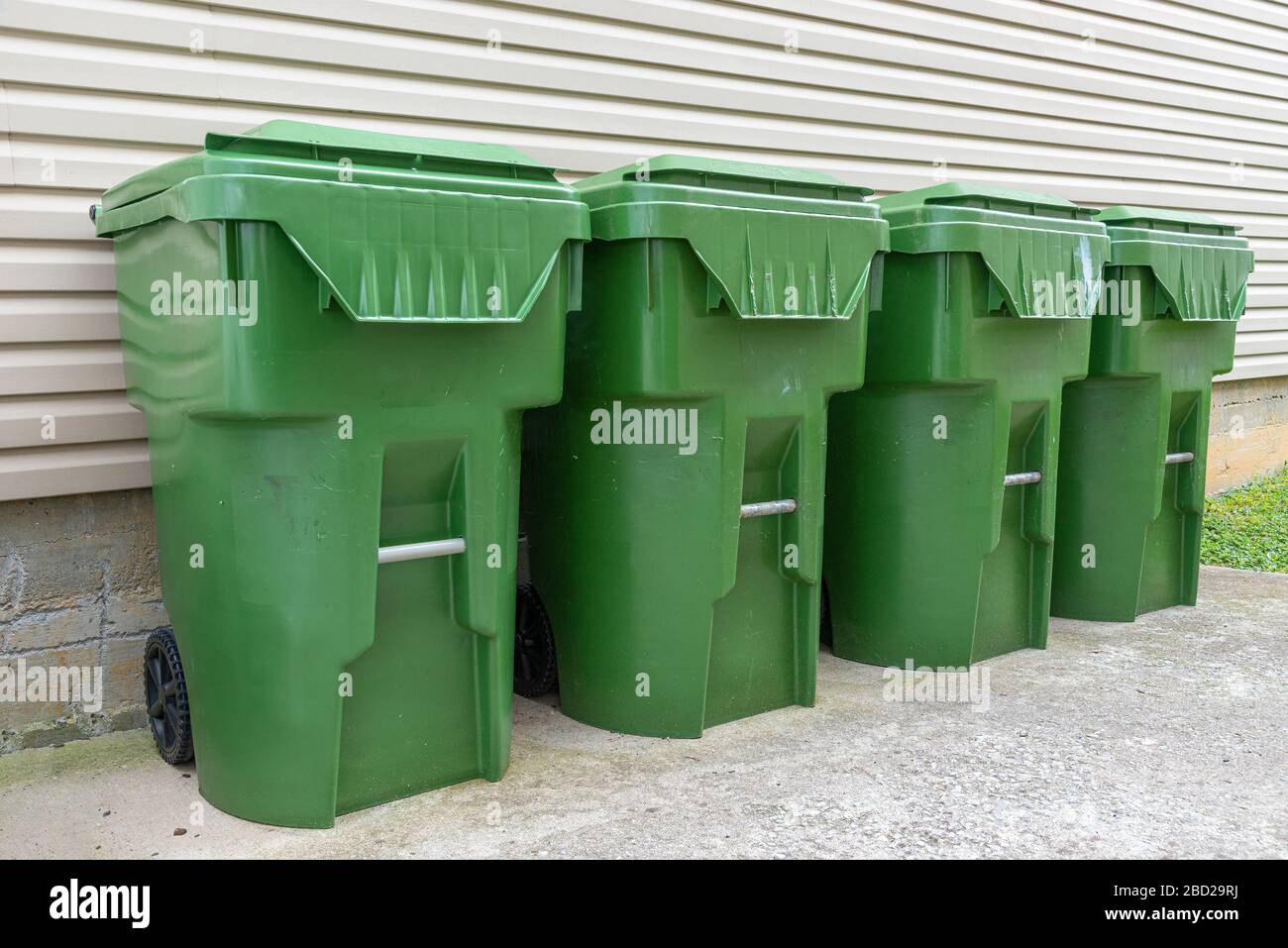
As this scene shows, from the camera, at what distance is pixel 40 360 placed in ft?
11.6

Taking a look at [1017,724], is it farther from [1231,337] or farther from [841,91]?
[841,91]

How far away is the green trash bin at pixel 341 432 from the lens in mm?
2764

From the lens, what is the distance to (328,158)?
292 cm

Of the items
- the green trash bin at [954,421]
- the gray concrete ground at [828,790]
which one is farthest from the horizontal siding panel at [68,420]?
the green trash bin at [954,421]

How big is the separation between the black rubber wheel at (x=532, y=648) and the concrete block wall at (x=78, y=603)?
1.17m

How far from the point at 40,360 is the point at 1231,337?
4849mm

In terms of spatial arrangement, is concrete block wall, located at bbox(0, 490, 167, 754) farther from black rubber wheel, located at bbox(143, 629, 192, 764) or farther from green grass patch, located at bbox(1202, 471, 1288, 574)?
green grass patch, located at bbox(1202, 471, 1288, 574)

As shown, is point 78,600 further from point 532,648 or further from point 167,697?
point 532,648

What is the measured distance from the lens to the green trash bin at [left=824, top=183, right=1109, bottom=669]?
4102 mm

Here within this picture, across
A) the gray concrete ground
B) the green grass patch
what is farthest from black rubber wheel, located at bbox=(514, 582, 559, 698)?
the green grass patch

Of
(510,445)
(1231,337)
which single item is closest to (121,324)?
(510,445)

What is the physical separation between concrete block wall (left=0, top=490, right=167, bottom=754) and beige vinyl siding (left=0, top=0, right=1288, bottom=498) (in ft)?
0.39

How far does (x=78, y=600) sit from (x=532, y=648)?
57.3 inches

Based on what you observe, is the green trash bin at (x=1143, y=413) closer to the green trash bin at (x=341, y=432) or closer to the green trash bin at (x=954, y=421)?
the green trash bin at (x=954, y=421)
